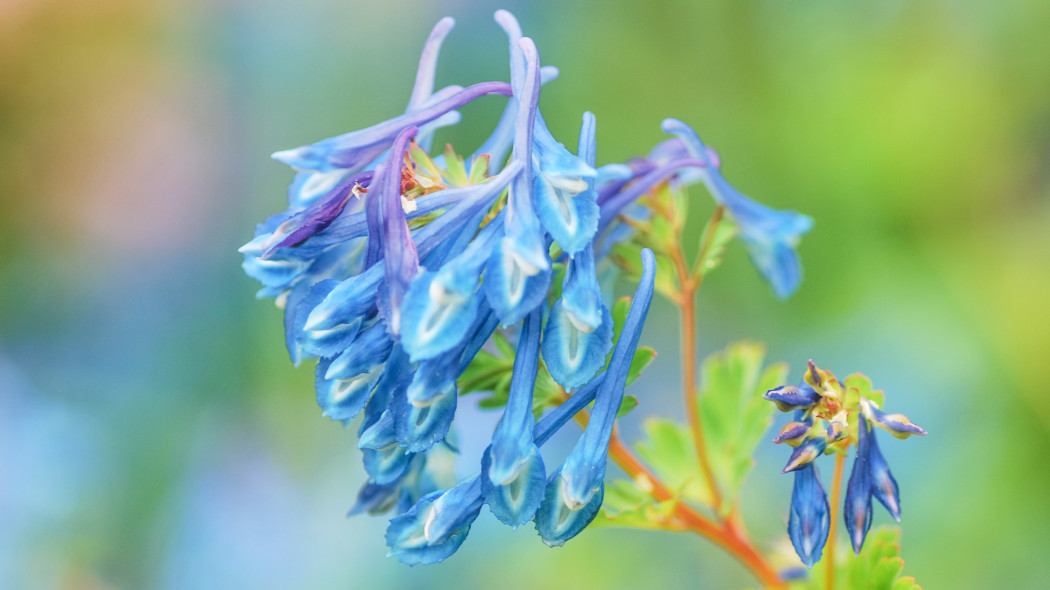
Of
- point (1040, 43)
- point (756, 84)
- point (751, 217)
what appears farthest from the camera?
point (756, 84)

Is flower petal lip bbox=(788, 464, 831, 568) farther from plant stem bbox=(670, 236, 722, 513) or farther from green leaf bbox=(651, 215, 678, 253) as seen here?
green leaf bbox=(651, 215, 678, 253)

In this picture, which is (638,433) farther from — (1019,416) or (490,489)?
(490,489)

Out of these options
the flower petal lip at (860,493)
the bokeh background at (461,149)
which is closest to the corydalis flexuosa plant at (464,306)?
the flower petal lip at (860,493)

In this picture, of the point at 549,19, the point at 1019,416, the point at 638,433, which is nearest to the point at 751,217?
the point at 1019,416

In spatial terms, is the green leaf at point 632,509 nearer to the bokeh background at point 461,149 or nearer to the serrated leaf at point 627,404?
the serrated leaf at point 627,404

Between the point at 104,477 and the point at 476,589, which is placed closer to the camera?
the point at 476,589

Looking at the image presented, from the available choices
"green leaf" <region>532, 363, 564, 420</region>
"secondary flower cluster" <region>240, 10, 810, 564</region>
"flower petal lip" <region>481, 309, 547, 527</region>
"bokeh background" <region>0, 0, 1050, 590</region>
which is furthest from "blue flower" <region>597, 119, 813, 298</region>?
"bokeh background" <region>0, 0, 1050, 590</region>
